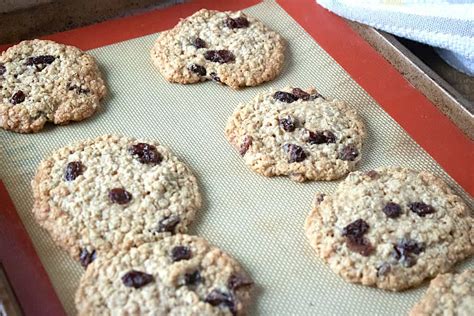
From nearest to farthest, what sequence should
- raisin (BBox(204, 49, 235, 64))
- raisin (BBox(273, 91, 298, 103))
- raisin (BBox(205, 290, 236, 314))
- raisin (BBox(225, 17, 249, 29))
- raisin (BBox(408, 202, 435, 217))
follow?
raisin (BBox(205, 290, 236, 314)), raisin (BBox(408, 202, 435, 217)), raisin (BBox(273, 91, 298, 103)), raisin (BBox(204, 49, 235, 64)), raisin (BBox(225, 17, 249, 29))

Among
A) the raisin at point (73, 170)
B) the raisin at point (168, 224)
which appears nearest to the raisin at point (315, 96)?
the raisin at point (168, 224)

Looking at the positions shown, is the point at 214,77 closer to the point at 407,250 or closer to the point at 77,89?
the point at 77,89

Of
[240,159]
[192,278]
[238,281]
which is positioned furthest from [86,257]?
[240,159]

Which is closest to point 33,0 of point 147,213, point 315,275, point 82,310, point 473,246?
point 147,213

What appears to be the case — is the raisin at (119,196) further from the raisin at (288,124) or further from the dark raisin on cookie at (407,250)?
the dark raisin on cookie at (407,250)

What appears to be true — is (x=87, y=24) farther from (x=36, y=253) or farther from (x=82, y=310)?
(x=82, y=310)

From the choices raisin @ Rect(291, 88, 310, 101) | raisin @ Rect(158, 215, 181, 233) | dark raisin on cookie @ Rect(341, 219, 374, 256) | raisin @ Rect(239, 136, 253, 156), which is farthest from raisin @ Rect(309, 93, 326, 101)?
raisin @ Rect(158, 215, 181, 233)

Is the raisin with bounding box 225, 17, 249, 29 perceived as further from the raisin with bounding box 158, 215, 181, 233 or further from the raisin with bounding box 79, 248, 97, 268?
the raisin with bounding box 79, 248, 97, 268
